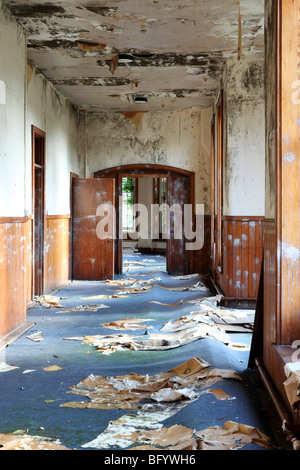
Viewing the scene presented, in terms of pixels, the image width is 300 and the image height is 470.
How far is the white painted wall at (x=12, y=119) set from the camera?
5.23 metres

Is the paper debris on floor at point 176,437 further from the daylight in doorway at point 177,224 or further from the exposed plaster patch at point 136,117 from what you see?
the exposed plaster patch at point 136,117

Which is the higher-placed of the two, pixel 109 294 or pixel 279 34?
pixel 279 34

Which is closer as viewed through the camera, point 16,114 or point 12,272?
point 12,272

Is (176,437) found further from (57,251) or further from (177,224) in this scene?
(177,224)

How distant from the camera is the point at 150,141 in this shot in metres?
11.4

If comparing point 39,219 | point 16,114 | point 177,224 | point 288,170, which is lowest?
point 177,224

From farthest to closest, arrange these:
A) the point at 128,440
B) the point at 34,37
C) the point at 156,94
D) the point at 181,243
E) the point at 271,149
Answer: the point at 181,243, the point at 156,94, the point at 34,37, the point at 271,149, the point at 128,440

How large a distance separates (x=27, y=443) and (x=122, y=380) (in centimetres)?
126

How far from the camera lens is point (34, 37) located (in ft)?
21.8

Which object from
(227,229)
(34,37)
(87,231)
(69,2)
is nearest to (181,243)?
(87,231)

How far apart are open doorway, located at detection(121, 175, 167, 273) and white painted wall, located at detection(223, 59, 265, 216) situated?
9.65m

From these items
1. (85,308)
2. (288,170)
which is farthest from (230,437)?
(85,308)

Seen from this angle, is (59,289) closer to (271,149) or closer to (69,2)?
(69,2)

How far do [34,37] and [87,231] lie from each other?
4.73 metres
